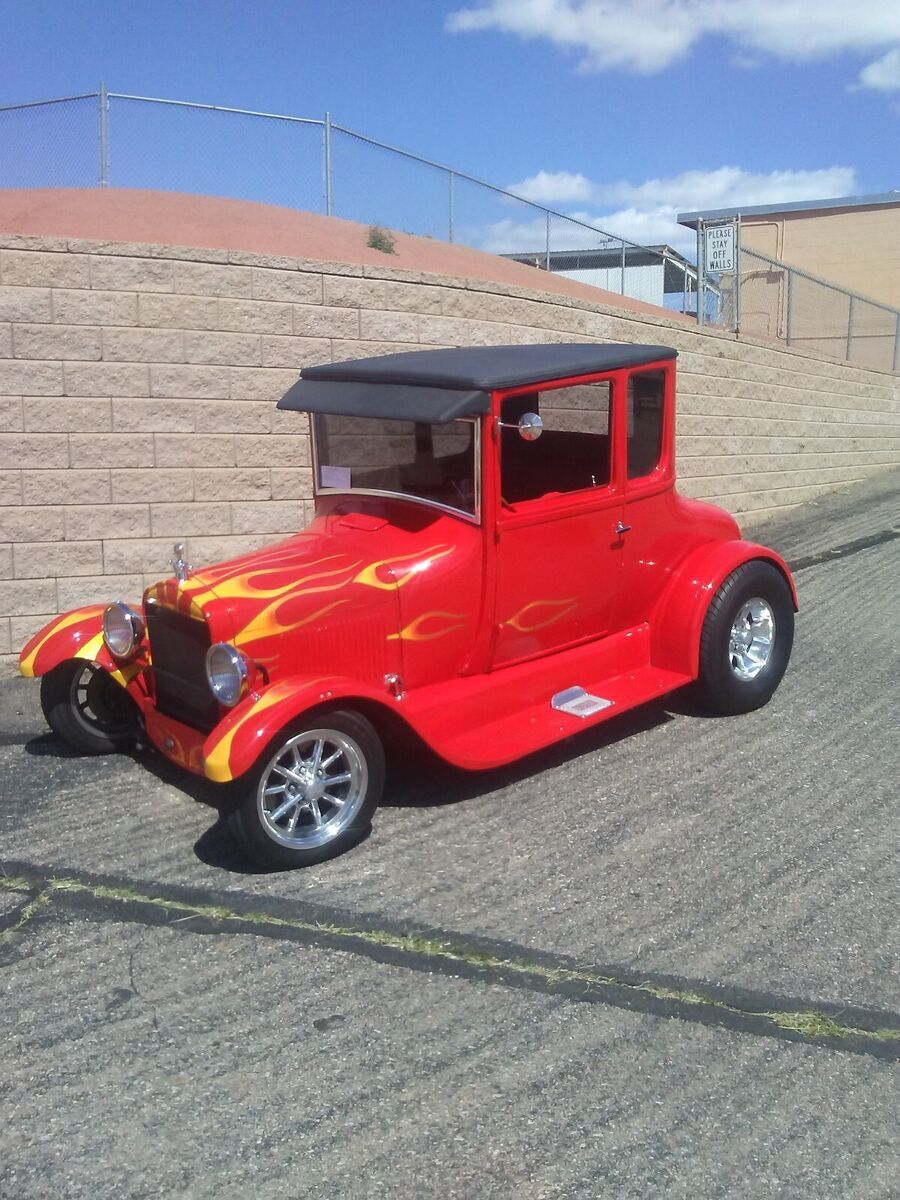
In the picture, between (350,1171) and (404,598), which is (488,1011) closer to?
(350,1171)

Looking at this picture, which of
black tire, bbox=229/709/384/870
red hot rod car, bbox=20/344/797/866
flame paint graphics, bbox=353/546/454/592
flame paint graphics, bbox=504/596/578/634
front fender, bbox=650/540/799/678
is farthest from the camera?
front fender, bbox=650/540/799/678

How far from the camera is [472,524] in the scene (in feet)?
15.2

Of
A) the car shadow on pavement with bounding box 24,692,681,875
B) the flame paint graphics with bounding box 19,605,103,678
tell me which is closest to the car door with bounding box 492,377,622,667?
the car shadow on pavement with bounding box 24,692,681,875

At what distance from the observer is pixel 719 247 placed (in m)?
11.3

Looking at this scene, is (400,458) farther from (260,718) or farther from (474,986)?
(474,986)

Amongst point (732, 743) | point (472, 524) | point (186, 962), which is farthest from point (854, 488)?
point (186, 962)

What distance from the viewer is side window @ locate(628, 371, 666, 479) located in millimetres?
5211

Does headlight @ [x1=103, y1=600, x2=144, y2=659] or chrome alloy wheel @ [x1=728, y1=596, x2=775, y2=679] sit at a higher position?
headlight @ [x1=103, y1=600, x2=144, y2=659]

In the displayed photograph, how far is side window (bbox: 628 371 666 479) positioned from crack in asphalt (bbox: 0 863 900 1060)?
262 centimetres

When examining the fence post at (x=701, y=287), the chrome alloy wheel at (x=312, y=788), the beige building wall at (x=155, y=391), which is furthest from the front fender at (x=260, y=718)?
the fence post at (x=701, y=287)

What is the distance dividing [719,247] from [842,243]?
17003mm

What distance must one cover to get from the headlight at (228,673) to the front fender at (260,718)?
58 millimetres

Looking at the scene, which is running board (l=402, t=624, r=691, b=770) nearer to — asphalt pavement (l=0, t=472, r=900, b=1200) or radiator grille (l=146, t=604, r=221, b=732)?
asphalt pavement (l=0, t=472, r=900, b=1200)

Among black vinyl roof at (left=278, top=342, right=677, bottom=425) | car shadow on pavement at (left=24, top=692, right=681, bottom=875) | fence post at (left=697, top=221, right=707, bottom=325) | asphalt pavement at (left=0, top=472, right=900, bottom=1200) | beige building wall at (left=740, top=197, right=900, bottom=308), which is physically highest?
beige building wall at (left=740, top=197, right=900, bottom=308)
